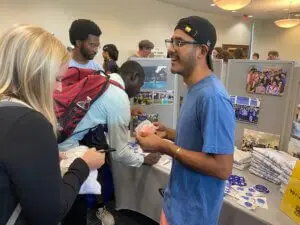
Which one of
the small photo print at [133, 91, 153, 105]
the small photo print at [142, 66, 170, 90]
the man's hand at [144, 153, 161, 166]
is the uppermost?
the small photo print at [142, 66, 170, 90]

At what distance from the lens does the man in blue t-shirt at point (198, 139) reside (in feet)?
3.19

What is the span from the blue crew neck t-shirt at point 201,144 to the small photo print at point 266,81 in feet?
2.67

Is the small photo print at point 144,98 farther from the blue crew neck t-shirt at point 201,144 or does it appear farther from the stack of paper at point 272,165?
the blue crew neck t-shirt at point 201,144

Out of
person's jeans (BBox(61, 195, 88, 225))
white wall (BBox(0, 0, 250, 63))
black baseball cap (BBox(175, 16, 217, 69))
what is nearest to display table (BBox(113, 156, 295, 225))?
person's jeans (BBox(61, 195, 88, 225))

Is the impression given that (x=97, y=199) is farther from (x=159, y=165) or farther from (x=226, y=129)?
(x=226, y=129)

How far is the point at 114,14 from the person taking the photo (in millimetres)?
6535

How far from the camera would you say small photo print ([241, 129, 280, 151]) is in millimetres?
1755

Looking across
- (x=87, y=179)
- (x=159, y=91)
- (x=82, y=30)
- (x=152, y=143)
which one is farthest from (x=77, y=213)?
(x=82, y=30)

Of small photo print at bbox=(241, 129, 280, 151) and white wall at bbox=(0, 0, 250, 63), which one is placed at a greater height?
white wall at bbox=(0, 0, 250, 63)

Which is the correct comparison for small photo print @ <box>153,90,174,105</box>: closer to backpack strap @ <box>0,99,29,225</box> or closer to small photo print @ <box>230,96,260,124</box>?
small photo print @ <box>230,96,260,124</box>

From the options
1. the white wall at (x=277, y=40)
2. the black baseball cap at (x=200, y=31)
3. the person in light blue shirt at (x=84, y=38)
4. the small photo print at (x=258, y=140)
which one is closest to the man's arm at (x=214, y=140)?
the black baseball cap at (x=200, y=31)

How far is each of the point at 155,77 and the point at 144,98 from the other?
0.62 ft

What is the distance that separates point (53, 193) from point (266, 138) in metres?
1.51

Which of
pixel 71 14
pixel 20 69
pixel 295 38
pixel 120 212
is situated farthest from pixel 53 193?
pixel 295 38
